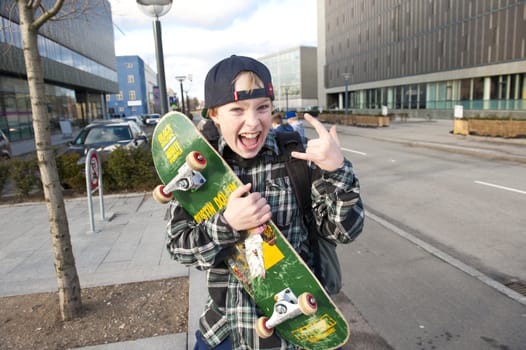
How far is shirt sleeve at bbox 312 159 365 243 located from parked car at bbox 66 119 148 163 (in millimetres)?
9776

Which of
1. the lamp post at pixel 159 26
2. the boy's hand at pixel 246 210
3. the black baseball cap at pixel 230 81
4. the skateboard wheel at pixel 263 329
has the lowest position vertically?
the skateboard wheel at pixel 263 329

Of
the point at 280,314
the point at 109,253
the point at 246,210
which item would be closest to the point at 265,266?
the point at 280,314

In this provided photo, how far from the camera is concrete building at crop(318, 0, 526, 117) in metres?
28.3

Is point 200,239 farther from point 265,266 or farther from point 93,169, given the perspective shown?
point 93,169

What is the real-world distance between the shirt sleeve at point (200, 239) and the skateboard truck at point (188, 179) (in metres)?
0.12

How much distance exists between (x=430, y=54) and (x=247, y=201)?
41243 millimetres

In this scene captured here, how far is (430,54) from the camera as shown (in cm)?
3731

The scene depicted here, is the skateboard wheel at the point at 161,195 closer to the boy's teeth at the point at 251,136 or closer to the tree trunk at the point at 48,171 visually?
the boy's teeth at the point at 251,136

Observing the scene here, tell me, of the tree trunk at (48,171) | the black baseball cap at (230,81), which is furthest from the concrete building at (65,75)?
the black baseball cap at (230,81)

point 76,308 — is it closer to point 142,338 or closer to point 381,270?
point 142,338

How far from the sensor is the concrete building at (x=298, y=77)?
294ft

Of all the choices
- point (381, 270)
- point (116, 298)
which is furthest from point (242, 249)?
point (381, 270)

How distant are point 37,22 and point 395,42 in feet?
151

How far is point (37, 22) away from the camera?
310 cm
